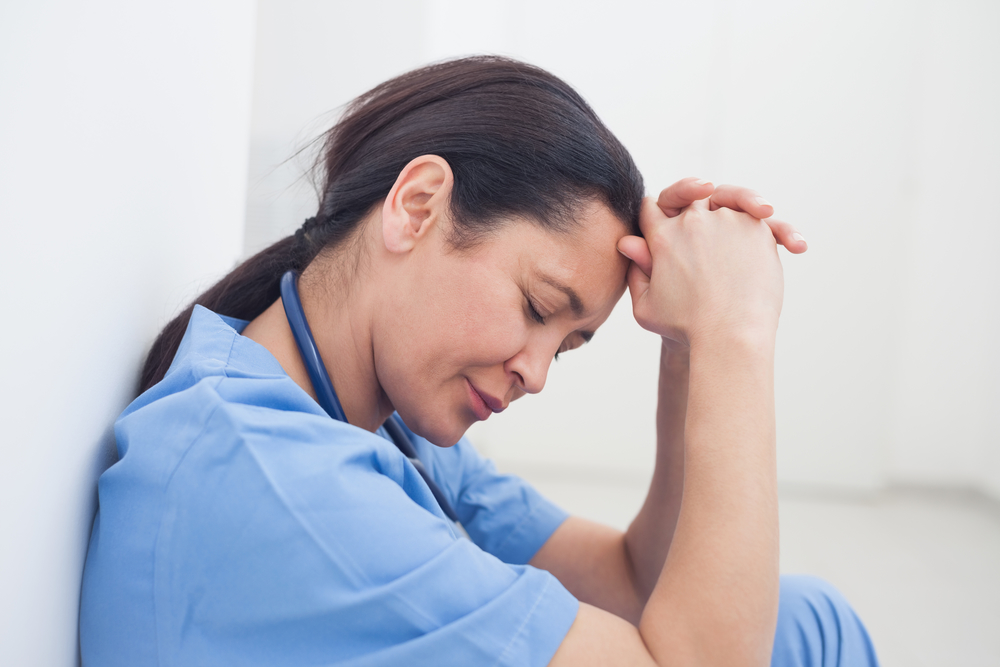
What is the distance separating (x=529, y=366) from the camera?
90 centimetres

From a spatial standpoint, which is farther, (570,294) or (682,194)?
(682,194)

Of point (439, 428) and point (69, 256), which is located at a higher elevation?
point (69, 256)

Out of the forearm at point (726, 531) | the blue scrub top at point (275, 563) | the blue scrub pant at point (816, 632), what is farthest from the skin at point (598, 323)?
the blue scrub pant at point (816, 632)

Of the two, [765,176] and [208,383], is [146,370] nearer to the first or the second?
[208,383]

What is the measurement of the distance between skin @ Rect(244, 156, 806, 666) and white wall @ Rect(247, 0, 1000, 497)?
7.98 ft

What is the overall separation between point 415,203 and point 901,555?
9.53 ft

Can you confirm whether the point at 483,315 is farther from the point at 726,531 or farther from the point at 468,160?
the point at 726,531

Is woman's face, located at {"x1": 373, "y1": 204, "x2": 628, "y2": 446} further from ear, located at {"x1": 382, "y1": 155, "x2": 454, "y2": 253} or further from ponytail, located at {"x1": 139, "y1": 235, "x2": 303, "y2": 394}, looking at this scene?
ponytail, located at {"x1": 139, "y1": 235, "x2": 303, "y2": 394}

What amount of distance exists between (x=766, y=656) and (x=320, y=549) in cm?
46

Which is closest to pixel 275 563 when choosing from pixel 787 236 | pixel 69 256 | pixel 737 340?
pixel 69 256

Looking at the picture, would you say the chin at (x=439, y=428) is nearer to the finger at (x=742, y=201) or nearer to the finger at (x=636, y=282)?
the finger at (x=636, y=282)

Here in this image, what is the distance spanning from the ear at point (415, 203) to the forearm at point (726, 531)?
1.26 feet

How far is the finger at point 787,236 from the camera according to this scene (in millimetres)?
991

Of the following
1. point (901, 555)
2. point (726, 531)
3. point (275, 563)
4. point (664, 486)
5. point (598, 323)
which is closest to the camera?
point (275, 563)
